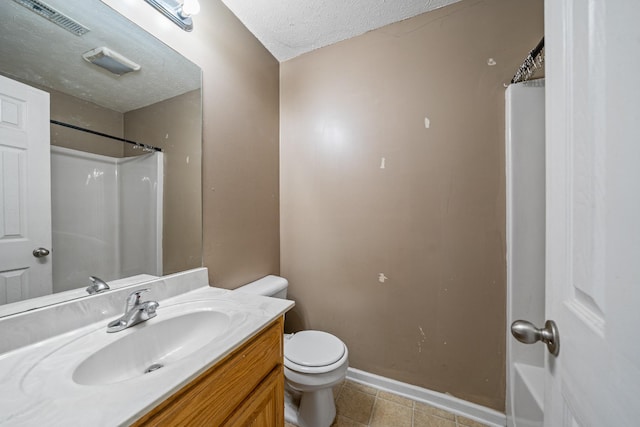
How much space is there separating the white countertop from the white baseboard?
1130mm

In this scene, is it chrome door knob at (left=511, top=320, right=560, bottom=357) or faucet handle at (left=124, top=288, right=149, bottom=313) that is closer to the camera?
chrome door knob at (left=511, top=320, right=560, bottom=357)

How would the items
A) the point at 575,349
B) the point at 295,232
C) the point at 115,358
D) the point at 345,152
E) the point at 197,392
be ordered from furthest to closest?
1. the point at 295,232
2. the point at 345,152
3. the point at 115,358
4. the point at 197,392
5. the point at 575,349

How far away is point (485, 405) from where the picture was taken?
4.02ft

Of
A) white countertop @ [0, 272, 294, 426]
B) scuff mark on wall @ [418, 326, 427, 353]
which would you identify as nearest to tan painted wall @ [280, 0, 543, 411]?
scuff mark on wall @ [418, 326, 427, 353]

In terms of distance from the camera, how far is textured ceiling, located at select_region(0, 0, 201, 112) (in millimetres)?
643

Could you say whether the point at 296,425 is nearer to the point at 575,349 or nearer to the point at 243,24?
the point at 575,349

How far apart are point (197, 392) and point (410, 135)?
1469 millimetres

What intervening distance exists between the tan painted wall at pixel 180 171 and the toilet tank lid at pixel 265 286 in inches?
13.6

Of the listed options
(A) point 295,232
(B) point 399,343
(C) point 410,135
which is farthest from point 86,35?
(B) point 399,343

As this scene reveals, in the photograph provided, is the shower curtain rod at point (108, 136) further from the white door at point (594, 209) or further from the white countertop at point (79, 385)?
the white door at point (594, 209)

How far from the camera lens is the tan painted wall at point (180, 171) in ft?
3.26

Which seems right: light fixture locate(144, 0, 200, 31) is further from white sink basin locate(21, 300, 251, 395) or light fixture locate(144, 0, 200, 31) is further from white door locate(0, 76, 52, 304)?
white sink basin locate(21, 300, 251, 395)

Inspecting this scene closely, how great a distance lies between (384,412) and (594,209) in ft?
4.82

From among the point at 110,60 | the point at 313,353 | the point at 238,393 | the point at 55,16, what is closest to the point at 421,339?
the point at 313,353
